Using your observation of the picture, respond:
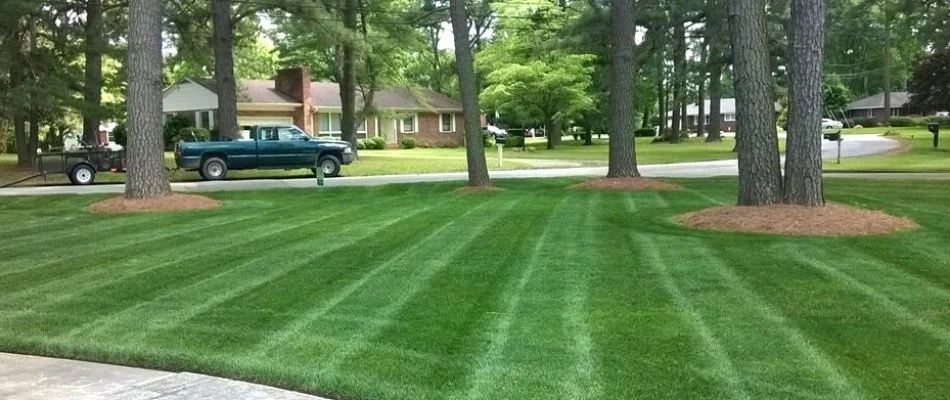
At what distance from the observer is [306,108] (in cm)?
4609

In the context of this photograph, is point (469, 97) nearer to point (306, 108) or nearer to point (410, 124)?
point (306, 108)

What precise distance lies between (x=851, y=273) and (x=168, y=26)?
23.8 m

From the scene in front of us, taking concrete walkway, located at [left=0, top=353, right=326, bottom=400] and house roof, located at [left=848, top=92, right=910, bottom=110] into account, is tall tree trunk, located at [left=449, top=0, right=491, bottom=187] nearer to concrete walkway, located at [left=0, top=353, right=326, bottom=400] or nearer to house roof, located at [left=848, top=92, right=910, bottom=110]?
concrete walkway, located at [left=0, top=353, right=326, bottom=400]

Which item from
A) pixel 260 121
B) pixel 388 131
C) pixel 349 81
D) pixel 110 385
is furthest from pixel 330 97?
pixel 110 385

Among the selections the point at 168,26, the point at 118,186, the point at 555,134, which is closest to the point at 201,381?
the point at 118,186

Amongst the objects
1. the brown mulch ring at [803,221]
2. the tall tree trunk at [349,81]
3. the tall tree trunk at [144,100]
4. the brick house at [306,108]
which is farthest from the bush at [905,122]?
the tall tree trunk at [144,100]

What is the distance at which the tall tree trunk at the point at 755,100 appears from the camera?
1127cm

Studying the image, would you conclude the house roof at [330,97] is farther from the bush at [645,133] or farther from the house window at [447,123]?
the bush at [645,133]

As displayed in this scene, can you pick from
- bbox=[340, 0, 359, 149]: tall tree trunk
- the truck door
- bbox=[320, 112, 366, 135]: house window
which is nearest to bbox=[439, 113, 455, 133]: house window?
bbox=[320, 112, 366, 135]: house window

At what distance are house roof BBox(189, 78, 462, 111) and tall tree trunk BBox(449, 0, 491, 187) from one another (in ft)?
64.6

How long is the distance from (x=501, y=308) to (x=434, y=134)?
4829 centimetres

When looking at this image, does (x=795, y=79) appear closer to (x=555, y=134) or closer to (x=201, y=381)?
(x=201, y=381)

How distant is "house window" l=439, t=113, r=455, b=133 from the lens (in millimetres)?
54875

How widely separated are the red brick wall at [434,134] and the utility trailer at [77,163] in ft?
98.4
